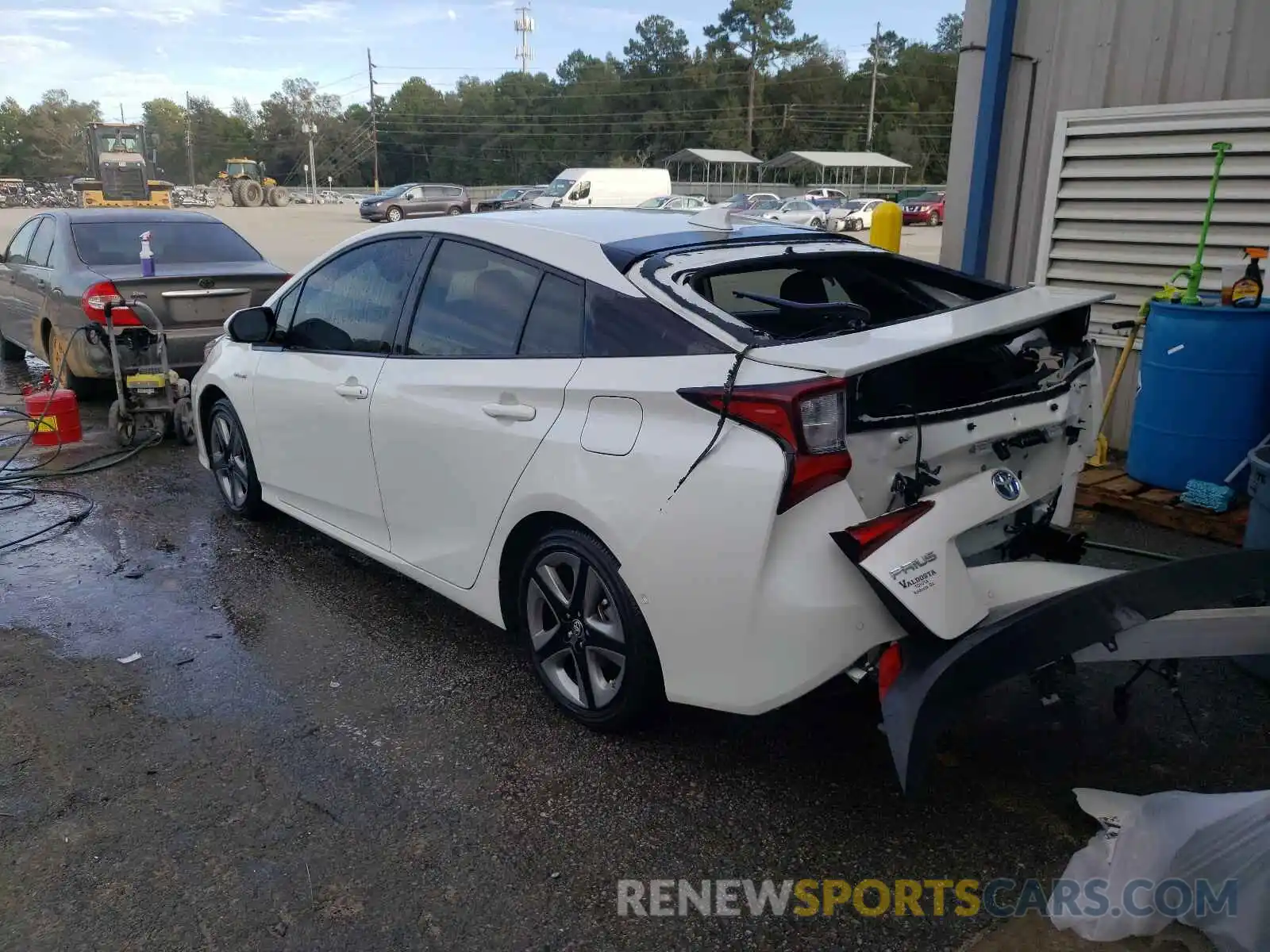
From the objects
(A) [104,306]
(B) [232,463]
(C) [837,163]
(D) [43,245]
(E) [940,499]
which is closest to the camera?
(E) [940,499]

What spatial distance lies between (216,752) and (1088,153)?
20.1 ft

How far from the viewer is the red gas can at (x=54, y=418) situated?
22.1ft

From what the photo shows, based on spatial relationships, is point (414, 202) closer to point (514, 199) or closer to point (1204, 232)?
point (514, 199)

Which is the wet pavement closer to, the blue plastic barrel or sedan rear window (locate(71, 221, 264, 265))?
the blue plastic barrel

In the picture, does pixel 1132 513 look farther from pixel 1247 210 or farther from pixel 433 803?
pixel 433 803

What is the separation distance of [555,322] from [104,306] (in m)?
4.82

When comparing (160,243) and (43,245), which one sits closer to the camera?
(160,243)

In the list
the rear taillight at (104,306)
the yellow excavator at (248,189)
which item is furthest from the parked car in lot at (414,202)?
the rear taillight at (104,306)

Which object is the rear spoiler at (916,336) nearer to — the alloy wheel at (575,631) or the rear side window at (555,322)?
the rear side window at (555,322)

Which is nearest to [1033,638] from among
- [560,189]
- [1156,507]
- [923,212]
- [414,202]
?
[1156,507]

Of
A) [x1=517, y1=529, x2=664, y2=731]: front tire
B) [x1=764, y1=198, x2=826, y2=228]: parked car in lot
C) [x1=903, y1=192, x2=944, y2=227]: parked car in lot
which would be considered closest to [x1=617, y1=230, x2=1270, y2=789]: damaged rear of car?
[x1=517, y1=529, x2=664, y2=731]: front tire

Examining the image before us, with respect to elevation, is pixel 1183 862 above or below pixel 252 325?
below

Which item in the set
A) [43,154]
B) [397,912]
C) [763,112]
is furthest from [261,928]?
[43,154]

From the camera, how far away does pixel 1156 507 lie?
196 inches
